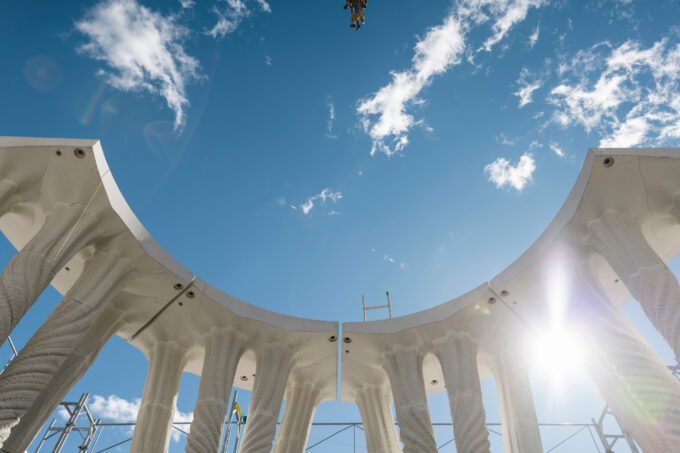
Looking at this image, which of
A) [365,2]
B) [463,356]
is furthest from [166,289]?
[365,2]

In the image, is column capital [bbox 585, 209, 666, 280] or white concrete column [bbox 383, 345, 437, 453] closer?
column capital [bbox 585, 209, 666, 280]

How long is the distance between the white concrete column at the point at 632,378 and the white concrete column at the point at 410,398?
432 cm

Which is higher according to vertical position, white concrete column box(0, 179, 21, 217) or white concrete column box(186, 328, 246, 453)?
white concrete column box(0, 179, 21, 217)

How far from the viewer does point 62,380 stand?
1141 centimetres

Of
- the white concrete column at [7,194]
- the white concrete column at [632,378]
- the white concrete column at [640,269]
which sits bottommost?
the white concrete column at [632,378]

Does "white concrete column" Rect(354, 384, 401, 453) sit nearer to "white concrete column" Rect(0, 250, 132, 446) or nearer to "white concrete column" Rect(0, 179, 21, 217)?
"white concrete column" Rect(0, 250, 132, 446)

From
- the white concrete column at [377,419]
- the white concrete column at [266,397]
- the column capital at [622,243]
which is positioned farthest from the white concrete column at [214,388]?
the column capital at [622,243]

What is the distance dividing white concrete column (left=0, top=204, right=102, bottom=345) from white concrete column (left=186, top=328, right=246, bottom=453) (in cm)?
454

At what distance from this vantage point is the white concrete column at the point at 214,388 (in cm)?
1153

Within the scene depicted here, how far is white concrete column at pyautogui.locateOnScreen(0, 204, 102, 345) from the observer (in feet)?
29.6

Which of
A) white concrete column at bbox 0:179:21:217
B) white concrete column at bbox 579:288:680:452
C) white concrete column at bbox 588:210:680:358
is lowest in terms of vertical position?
white concrete column at bbox 579:288:680:452

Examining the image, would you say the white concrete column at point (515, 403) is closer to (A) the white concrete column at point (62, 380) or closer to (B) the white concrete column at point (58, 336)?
(B) the white concrete column at point (58, 336)

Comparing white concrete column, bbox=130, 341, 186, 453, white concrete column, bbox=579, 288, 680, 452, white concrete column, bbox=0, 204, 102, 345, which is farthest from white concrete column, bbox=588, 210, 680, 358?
white concrete column, bbox=130, 341, 186, 453

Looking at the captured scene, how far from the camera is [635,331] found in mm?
10328
